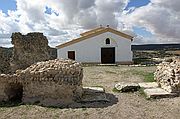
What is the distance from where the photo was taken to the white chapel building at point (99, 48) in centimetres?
3094

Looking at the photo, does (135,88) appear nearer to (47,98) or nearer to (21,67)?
(47,98)

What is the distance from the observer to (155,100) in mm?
10609

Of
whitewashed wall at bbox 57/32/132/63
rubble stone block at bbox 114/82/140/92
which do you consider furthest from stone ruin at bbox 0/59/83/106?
whitewashed wall at bbox 57/32/132/63

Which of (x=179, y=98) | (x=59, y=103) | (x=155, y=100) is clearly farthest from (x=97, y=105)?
(x=179, y=98)

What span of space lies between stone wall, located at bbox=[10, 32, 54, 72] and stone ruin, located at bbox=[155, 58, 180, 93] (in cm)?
826

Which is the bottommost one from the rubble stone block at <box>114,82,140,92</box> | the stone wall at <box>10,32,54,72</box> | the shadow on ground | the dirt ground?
the dirt ground

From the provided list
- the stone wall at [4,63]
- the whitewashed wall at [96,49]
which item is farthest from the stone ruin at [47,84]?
the whitewashed wall at [96,49]

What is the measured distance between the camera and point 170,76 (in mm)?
11336

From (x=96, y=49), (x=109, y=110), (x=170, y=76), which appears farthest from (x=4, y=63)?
(x=96, y=49)

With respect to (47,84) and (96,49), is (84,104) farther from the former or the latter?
(96,49)

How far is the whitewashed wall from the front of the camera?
102ft

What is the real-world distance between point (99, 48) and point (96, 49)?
326 millimetres

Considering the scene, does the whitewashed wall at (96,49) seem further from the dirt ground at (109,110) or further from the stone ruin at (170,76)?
the dirt ground at (109,110)

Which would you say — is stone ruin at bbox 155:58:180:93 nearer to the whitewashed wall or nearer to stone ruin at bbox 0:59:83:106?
stone ruin at bbox 0:59:83:106
